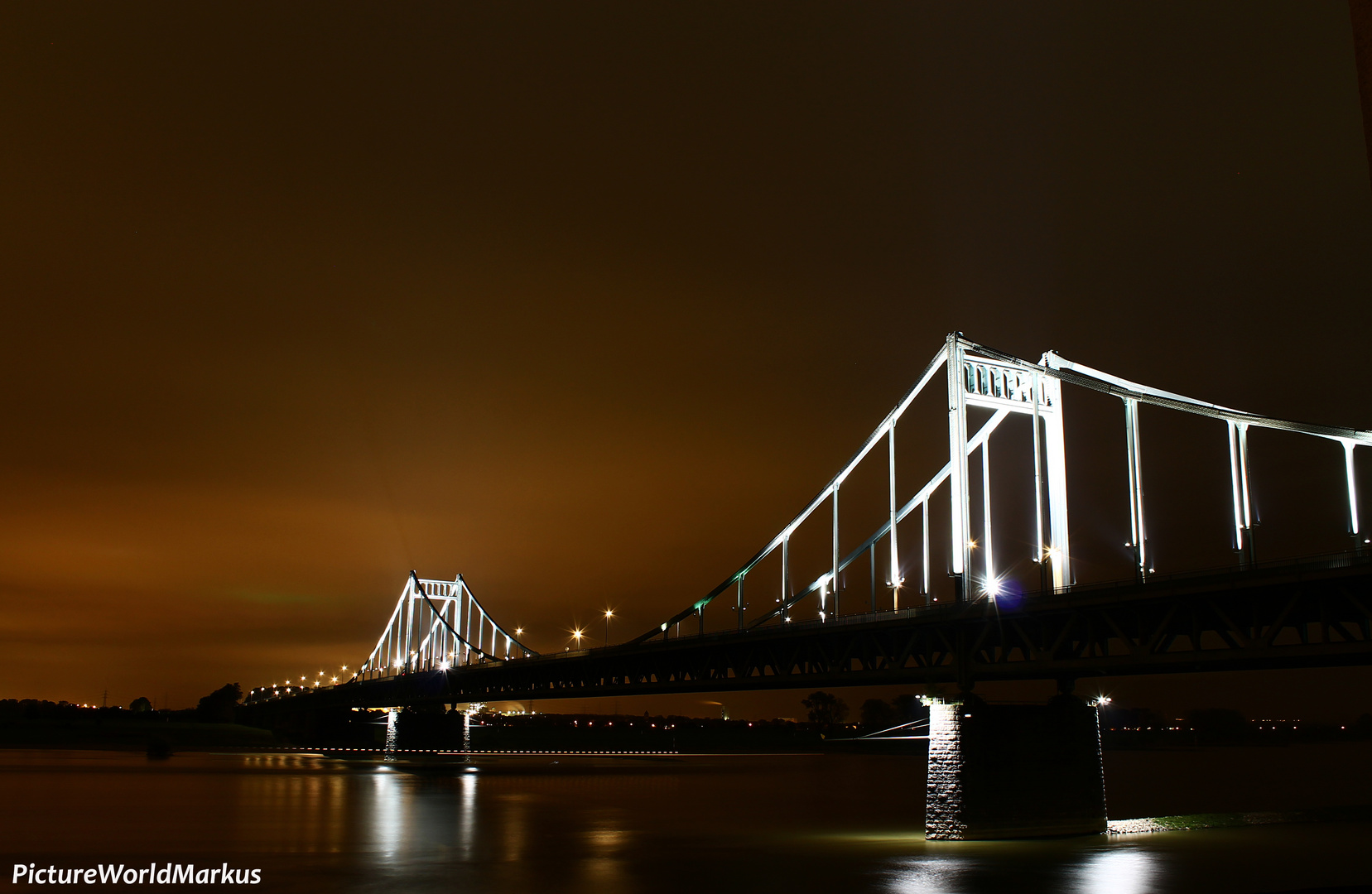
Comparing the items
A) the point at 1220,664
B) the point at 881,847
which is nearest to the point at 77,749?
the point at 881,847

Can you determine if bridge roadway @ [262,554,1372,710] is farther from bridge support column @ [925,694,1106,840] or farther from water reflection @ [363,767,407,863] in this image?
water reflection @ [363,767,407,863]

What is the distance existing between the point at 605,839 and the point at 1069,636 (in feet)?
55.6

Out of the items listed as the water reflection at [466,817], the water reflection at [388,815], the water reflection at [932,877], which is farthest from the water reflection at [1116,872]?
the water reflection at [388,815]

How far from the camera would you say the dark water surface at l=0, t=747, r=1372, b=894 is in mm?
26766

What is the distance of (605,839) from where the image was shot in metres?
38.0

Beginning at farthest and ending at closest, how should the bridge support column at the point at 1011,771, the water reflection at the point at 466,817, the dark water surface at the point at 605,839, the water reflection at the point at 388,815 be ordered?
the water reflection at the point at 466,817 < the water reflection at the point at 388,815 < the bridge support column at the point at 1011,771 < the dark water surface at the point at 605,839

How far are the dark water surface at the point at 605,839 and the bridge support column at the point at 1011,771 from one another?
828mm

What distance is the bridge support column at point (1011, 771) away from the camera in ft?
107

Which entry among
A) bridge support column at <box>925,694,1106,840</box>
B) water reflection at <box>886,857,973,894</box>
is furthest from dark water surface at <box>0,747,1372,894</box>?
bridge support column at <box>925,694,1106,840</box>

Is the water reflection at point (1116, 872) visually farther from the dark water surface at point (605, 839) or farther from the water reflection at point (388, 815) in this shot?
the water reflection at point (388, 815)

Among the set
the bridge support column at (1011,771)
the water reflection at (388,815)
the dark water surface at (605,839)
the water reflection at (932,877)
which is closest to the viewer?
the water reflection at (932,877)

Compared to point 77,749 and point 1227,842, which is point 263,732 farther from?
point 1227,842

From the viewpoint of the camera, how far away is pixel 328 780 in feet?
230

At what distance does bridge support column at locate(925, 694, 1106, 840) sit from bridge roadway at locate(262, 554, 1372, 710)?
4.36 feet
